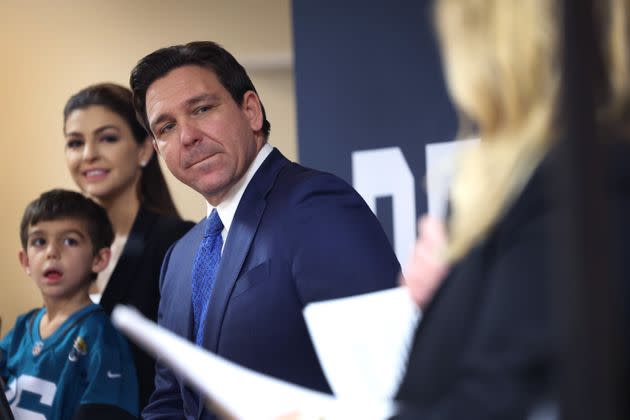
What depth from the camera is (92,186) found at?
2.73m

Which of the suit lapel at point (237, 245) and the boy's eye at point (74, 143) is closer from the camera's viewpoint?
the suit lapel at point (237, 245)

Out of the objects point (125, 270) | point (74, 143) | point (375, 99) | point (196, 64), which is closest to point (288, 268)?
point (196, 64)

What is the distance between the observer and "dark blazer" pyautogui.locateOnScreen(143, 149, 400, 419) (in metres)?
1.58

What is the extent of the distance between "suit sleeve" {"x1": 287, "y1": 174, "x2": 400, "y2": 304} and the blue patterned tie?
255 mm

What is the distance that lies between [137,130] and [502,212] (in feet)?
7.26

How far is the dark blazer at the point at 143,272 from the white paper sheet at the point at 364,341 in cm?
144

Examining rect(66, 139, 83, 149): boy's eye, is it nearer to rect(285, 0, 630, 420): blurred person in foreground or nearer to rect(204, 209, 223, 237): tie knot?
rect(204, 209, 223, 237): tie knot

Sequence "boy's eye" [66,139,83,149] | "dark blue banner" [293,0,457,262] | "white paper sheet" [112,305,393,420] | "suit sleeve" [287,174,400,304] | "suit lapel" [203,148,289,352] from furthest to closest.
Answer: "boy's eye" [66,139,83,149] → "dark blue banner" [293,0,457,262] → "suit lapel" [203,148,289,352] → "suit sleeve" [287,174,400,304] → "white paper sheet" [112,305,393,420]

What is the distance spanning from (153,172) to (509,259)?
7.24 ft

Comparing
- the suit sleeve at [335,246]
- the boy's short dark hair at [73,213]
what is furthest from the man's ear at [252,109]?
the boy's short dark hair at [73,213]

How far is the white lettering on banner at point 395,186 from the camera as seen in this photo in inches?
105

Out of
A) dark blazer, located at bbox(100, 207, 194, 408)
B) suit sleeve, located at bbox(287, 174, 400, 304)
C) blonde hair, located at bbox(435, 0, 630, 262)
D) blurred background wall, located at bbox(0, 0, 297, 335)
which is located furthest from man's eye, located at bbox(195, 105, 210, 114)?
blurred background wall, located at bbox(0, 0, 297, 335)

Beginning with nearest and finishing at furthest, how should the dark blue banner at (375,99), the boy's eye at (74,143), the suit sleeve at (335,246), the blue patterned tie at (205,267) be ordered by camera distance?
1. the suit sleeve at (335,246)
2. the blue patterned tie at (205,267)
3. the dark blue banner at (375,99)
4. the boy's eye at (74,143)

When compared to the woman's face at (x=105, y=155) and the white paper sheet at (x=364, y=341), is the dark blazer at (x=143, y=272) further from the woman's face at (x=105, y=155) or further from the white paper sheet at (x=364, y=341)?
the white paper sheet at (x=364, y=341)
